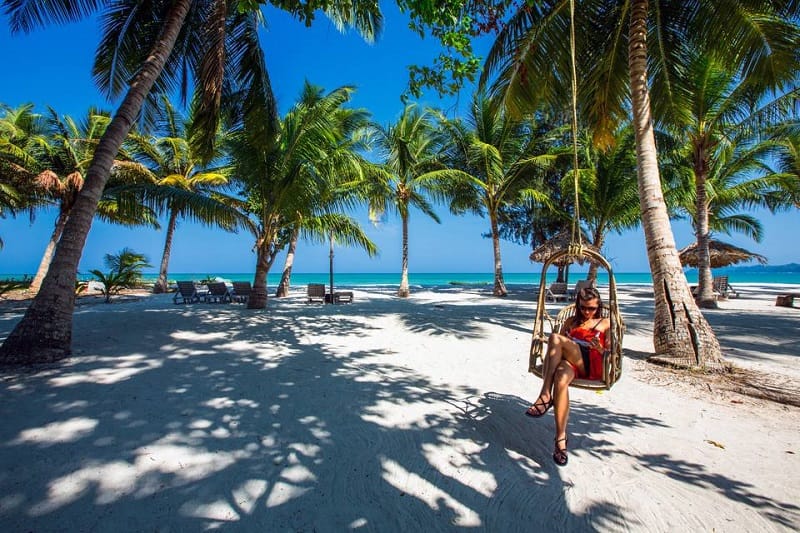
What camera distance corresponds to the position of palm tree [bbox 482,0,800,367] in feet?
16.4

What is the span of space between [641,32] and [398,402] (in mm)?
6862

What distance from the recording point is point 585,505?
208cm

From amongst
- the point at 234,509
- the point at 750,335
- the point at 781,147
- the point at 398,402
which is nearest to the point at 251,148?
the point at 398,402

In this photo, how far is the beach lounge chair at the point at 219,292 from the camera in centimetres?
1305

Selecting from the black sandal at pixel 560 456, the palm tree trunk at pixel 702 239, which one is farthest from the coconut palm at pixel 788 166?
the black sandal at pixel 560 456

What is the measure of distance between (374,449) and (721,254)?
23.2 m

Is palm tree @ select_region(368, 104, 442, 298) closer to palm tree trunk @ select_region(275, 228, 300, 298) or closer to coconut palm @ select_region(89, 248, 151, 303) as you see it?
palm tree trunk @ select_region(275, 228, 300, 298)

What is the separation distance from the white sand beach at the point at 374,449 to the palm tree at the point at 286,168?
5.81m

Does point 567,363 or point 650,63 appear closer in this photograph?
point 567,363

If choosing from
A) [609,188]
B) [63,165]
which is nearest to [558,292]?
[609,188]

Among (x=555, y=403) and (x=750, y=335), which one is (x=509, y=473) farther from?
(x=750, y=335)

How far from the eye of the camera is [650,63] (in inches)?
285

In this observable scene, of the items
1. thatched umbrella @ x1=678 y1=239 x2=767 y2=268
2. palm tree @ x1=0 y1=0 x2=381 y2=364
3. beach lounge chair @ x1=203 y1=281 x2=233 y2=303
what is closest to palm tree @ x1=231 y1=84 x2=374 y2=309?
palm tree @ x1=0 y1=0 x2=381 y2=364

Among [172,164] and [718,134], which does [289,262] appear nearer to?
[172,164]
